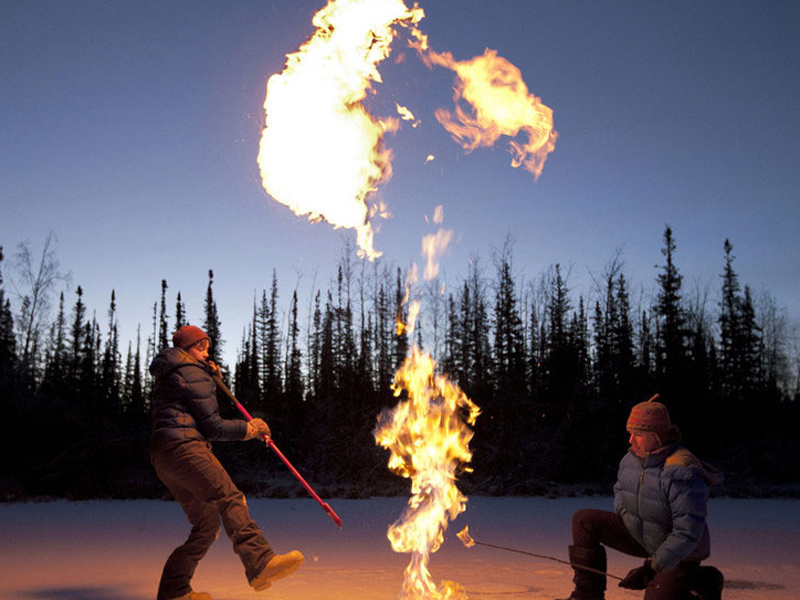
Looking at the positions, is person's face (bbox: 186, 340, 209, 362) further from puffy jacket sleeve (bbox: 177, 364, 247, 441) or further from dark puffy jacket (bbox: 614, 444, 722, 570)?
dark puffy jacket (bbox: 614, 444, 722, 570)

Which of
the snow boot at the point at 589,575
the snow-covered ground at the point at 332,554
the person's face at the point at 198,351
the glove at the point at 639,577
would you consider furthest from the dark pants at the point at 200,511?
the glove at the point at 639,577

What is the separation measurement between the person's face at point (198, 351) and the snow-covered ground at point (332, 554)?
6.50 ft

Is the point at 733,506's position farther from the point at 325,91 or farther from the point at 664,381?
the point at 664,381

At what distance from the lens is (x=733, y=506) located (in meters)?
16.5

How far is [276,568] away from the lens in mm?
5078

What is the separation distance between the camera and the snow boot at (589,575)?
15.6 feet

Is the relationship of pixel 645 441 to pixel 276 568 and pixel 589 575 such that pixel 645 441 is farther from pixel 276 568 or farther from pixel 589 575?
pixel 276 568

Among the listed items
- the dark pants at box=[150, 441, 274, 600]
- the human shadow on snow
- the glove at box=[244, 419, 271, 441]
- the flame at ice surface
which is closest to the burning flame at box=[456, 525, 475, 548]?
the flame at ice surface

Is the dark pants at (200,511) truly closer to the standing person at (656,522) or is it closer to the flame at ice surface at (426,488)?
the flame at ice surface at (426,488)

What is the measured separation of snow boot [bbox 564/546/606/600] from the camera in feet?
15.6

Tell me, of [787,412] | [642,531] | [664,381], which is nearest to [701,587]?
[642,531]

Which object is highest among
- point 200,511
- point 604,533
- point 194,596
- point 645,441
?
point 645,441

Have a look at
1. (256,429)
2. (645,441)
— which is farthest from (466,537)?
(645,441)

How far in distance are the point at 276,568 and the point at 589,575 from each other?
2.12m
